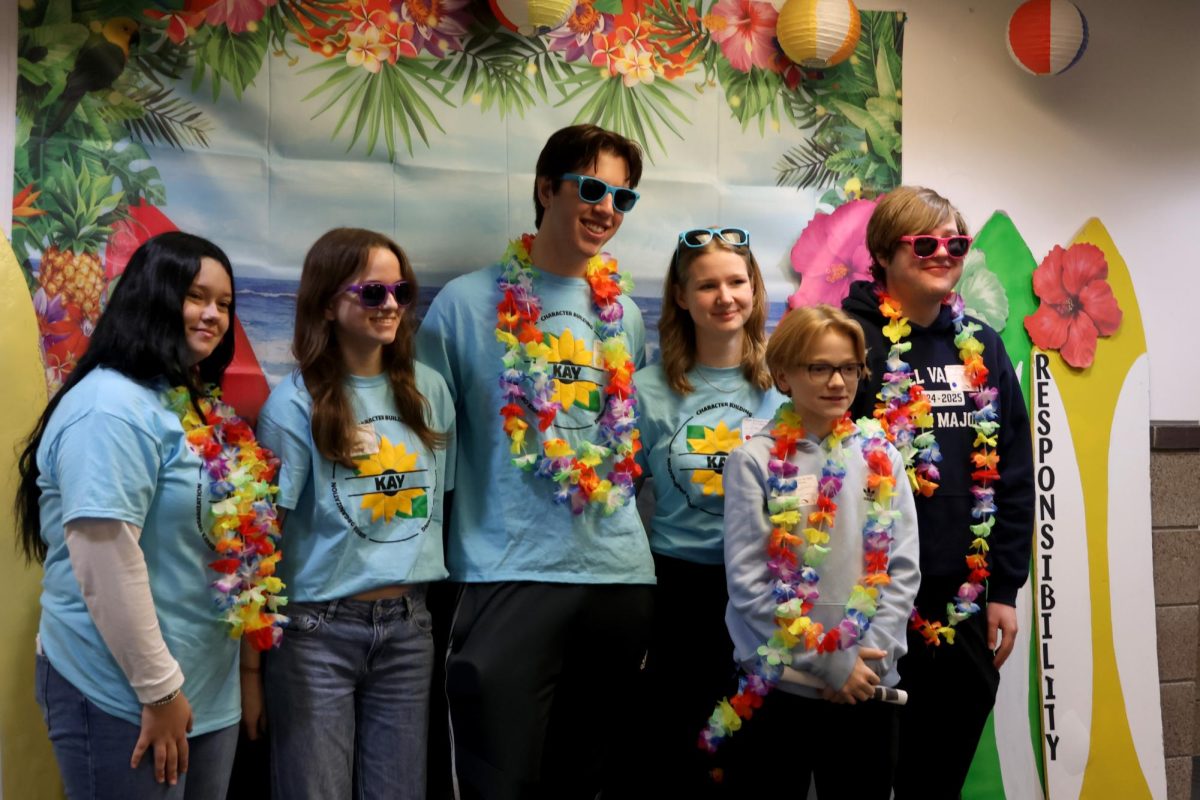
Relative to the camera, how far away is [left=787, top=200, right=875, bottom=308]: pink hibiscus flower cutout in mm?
3129

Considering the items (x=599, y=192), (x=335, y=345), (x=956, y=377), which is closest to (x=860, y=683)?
(x=956, y=377)

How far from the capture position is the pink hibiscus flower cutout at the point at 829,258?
10.3 feet

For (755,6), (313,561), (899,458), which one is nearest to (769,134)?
(755,6)

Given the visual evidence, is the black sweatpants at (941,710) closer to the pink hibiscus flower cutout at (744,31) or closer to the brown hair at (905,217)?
the brown hair at (905,217)

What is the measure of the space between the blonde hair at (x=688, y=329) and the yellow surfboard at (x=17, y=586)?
1.50 metres

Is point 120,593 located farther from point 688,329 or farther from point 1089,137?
point 1089,137

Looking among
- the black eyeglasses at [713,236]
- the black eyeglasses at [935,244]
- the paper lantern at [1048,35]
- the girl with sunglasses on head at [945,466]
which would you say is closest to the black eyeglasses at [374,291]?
the black eyeglasses at [713,236]

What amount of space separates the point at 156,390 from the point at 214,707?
621 millimetres

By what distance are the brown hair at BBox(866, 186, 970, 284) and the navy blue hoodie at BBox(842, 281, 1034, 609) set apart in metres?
0.11

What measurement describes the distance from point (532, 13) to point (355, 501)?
1.34 m

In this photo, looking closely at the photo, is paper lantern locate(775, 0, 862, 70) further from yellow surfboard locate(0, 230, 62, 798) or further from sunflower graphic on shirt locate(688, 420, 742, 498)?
yellow surfboard locate(0, 230, 62, 798)

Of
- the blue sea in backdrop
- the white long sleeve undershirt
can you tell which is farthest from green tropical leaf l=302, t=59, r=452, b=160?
the white long sleeve undershirt

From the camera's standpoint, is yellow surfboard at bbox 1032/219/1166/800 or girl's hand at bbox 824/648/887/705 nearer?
girl's hand at bbox 824/648/887/705

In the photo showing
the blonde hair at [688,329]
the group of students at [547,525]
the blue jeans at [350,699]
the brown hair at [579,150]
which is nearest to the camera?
the group of students at [547,525]
